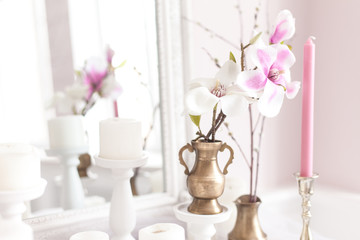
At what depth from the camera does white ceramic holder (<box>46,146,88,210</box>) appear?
0.92m

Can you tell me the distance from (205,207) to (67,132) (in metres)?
0.39

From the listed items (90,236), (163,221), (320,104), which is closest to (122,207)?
(90,236)

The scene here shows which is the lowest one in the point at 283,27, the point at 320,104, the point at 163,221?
the point at 163,221

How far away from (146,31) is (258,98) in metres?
0.41

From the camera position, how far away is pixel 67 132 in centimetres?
92

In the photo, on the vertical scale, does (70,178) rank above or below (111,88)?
below

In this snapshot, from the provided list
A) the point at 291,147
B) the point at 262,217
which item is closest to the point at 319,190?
the point at 291,147

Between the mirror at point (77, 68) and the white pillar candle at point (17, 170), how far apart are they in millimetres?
251

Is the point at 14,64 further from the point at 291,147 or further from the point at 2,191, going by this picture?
the point at 291,147

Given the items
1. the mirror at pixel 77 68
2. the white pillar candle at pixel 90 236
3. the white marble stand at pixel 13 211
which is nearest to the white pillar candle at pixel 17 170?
the white marble stand at pixel 13 211

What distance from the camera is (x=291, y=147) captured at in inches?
54.7

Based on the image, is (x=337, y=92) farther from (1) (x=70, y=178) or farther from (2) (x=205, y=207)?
(1) (x=70, y=178)

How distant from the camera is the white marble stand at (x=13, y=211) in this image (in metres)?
0.61

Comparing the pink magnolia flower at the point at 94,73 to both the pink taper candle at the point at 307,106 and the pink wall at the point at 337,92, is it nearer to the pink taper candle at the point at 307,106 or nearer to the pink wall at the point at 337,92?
the pink taper candle at the point at 307,106
